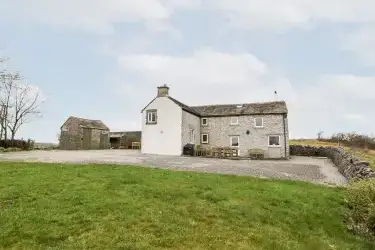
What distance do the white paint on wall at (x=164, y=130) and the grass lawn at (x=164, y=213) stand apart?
987 inches

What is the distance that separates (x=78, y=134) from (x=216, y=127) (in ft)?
82.7

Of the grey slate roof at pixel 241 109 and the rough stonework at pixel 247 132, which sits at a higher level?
the grey slate roof at pixel 241 109

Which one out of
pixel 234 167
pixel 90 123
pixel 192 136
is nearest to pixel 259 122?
pixel 192 136

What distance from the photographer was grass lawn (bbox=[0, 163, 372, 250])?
10.5m

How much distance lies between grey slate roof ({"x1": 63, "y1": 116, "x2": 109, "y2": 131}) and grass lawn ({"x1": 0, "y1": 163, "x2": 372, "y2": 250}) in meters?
44.0

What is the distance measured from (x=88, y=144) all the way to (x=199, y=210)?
52.4 metres

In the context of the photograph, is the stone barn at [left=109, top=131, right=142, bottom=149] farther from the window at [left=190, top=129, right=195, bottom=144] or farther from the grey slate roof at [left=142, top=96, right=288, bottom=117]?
the window at [left=190, top=129, right=195, bottom=144]

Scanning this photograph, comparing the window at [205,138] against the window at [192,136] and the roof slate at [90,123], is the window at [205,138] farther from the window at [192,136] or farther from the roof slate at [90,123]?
the roof slate at [90,123]

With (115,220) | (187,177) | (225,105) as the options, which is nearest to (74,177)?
(187,177)

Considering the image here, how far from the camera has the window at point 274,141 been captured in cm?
4572

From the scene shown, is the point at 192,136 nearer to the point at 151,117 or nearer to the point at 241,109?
the point at 151,117

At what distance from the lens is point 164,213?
12.4 meters

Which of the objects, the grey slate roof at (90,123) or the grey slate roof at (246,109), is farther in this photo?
the grey slate roof at (90,123)

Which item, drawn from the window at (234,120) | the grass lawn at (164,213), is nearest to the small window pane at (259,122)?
the window at (234,120)
